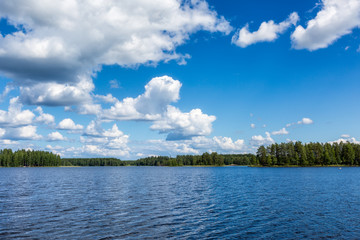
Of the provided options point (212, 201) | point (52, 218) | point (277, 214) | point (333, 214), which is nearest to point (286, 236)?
point (277, 214)

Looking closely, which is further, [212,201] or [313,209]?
[212,201]

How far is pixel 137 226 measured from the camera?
92.8ft

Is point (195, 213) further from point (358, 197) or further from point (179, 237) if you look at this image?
point (358, 197)

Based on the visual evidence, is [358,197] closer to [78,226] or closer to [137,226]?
[137,226]

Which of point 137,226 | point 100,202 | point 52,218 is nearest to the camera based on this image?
point 137,226

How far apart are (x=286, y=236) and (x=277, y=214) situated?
9795 mm

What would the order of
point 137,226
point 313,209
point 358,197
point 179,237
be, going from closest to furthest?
1. point 179,237
2. point 137,226
3. point 313,209
4. point 358,197

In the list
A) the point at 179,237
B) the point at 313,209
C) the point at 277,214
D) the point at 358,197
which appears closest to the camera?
the point at 179,237

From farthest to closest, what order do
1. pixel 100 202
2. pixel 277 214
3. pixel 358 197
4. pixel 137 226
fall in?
pixel 358 197 < pixel 100 202 < pixel 277 214 < pixel 137 226

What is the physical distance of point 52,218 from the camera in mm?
32062

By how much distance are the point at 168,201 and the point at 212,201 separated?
7.99 m

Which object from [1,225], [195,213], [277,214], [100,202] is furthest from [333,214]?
[1,225]

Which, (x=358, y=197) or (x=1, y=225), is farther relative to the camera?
(x=358, y=197)

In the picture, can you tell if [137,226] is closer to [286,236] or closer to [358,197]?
[286,236]
